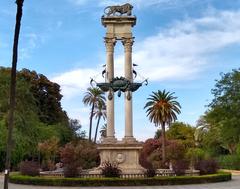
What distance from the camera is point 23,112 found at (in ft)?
193

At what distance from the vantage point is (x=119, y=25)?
140 ft

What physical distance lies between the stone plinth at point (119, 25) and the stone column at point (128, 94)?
0.66 m

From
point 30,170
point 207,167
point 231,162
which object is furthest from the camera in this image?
point 231,162

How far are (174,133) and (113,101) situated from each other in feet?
222

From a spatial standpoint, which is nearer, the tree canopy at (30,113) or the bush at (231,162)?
the tree canopy at (30,113)

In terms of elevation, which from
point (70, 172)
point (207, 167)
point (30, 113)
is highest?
point (30, 113)

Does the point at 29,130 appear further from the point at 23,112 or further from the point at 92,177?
the point at 92,177

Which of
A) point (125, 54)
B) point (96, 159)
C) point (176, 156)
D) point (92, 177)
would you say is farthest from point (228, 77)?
point (92, 177)

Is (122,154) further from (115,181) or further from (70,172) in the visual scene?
(115,181)

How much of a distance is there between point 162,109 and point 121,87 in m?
29.2

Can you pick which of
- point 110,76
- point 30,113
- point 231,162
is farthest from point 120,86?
point 231,162

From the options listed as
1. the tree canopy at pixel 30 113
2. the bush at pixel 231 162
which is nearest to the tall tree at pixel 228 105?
the bush at pixel 231 162

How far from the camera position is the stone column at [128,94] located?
40344 mm

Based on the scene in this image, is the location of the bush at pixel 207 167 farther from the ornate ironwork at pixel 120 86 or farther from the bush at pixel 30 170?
the bush at pixel 30 170
